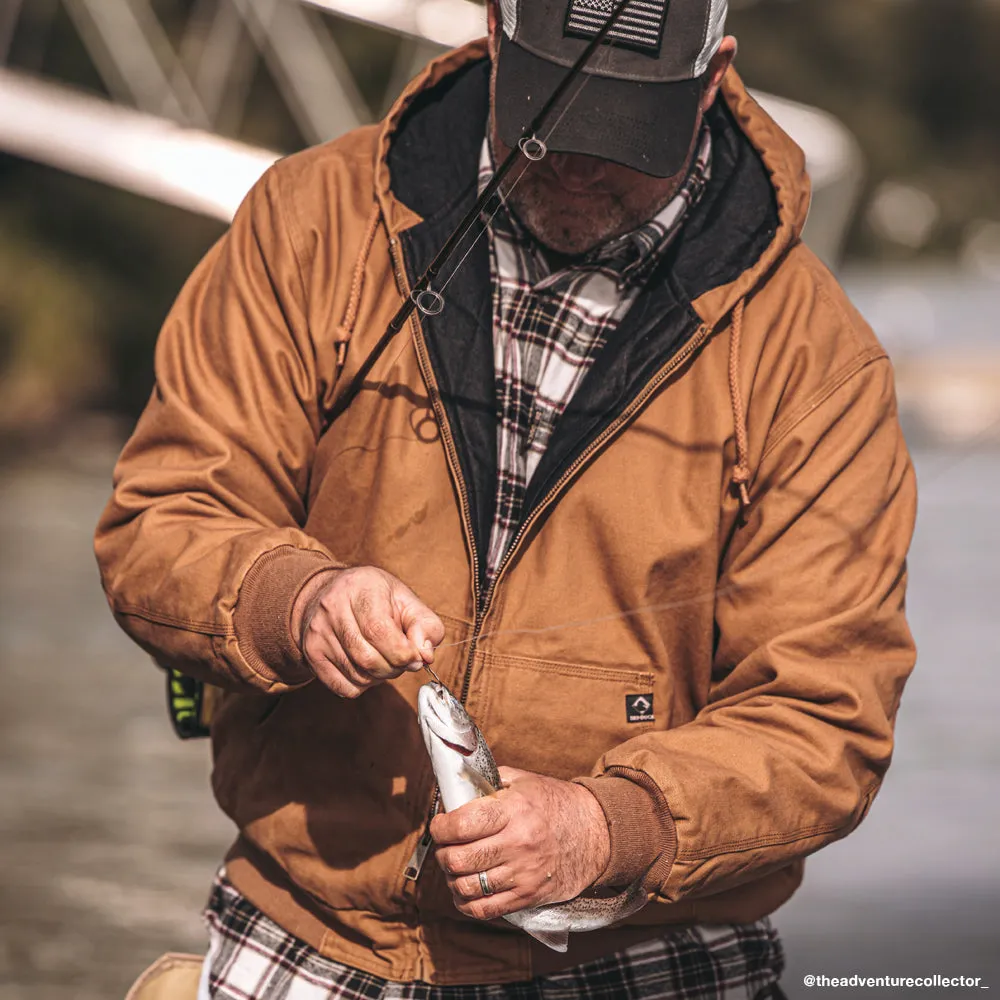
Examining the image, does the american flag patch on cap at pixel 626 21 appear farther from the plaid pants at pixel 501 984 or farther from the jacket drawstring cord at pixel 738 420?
the plaid pants at pixel 501 984

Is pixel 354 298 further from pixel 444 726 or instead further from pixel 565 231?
pixel 444 726

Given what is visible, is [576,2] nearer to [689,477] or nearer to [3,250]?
[689,477]

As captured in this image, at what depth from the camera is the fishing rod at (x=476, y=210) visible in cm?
255

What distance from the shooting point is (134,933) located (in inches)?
205

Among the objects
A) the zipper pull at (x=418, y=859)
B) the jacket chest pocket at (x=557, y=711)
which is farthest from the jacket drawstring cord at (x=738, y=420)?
the zipper pull at (x=418, y=859)

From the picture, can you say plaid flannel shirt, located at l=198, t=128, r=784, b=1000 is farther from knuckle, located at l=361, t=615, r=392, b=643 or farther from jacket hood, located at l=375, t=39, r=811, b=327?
knuckle, located at l=361, t=615, r=392, b=643

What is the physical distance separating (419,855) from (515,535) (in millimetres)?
557

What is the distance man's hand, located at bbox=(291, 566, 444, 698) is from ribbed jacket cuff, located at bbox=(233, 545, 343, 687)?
36mm

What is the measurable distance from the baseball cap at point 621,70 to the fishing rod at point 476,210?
3cm

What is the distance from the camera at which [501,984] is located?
8.67 feet

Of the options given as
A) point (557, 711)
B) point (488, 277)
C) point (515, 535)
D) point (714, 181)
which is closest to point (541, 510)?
point (515, 535)

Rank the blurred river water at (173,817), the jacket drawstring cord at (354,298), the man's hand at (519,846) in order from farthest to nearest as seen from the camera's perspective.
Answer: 1. the blurred river water at (173,817)
2. the jacket drawstring cord at (354,298)
3. the man's hand at (519,846)

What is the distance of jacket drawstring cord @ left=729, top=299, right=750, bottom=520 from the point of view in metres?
2.62

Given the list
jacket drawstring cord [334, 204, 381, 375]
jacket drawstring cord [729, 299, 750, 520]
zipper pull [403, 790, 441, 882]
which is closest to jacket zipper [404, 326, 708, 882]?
zipper pull [403, 790, 441, 882]
